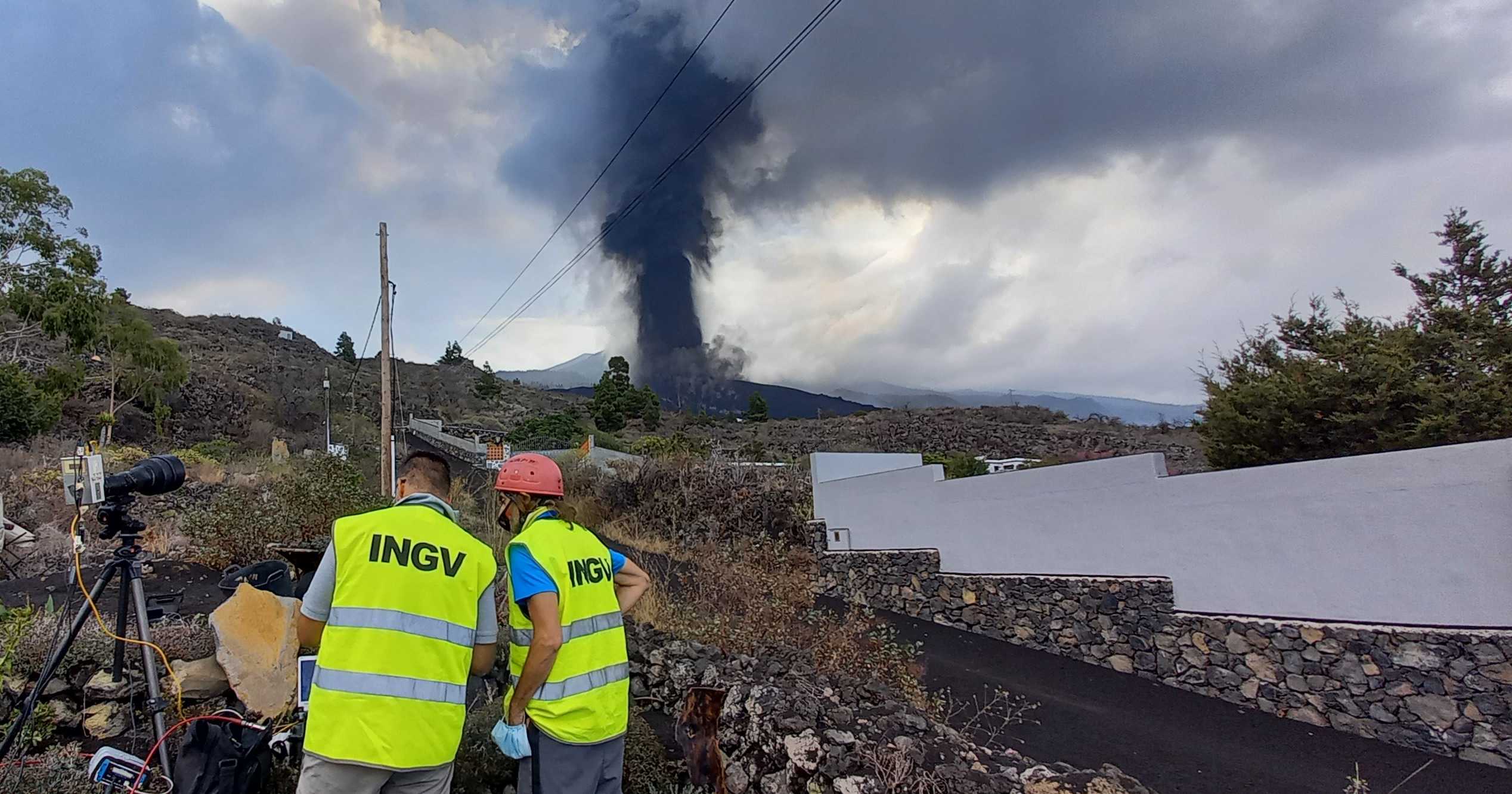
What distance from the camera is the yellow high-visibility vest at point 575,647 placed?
2.76 metres

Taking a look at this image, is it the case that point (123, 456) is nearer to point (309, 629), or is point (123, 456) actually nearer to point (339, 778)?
point (309, 629)

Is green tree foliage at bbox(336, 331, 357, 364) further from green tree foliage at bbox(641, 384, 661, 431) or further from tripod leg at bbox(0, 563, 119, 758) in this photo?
tripod leg at bbox(0, 563, 119, 758)

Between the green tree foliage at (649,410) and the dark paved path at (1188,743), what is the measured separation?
33.9 metres

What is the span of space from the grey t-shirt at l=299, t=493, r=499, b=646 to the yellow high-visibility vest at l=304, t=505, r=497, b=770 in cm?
5

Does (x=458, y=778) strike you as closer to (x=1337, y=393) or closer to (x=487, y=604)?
(x=487, y=604)

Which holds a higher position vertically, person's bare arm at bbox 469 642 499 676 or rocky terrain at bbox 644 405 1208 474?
rocky terrain at bbox 644 405 1208 474

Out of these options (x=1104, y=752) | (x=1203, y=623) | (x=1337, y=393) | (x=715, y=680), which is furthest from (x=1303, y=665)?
(x=1337, y=393)

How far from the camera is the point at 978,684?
7.43m

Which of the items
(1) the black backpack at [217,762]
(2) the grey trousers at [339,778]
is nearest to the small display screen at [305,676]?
(1) the black backpack at [217,762]

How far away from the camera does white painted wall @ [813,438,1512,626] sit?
550 centimetres

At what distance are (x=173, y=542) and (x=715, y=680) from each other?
9.67 meters

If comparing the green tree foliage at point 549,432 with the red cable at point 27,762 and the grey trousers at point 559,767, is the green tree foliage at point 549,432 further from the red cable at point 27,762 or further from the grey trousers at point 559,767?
the grey trousers at point 559,767

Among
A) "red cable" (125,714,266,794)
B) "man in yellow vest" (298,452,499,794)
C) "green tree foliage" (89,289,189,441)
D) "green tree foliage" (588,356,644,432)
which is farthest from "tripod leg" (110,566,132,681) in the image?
"green tree foliage" (588,356,644,432)

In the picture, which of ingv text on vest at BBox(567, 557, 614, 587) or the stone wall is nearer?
ingv text on vest at BBox(567, 557, 614, 587)
